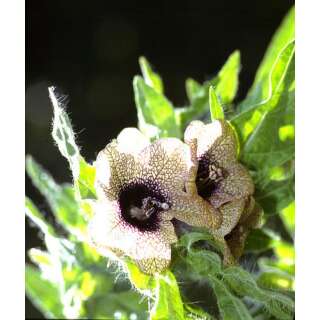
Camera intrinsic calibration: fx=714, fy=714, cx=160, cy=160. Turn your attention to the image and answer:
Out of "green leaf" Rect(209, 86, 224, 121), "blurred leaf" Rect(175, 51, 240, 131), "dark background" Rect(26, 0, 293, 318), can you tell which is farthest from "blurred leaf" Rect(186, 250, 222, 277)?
"dark background" Rect(26, 0, 293, 318)

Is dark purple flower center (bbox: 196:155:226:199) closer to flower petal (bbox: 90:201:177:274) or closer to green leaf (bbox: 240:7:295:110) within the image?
flower petal (bbox: 90:201:177:274)

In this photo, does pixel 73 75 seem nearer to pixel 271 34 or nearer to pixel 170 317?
pixel 271 34

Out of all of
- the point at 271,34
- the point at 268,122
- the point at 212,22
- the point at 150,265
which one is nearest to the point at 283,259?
the point at 268,122

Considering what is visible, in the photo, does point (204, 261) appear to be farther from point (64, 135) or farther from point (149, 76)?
point (149, 76)

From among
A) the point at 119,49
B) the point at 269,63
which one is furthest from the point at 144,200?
the point at 119,49
